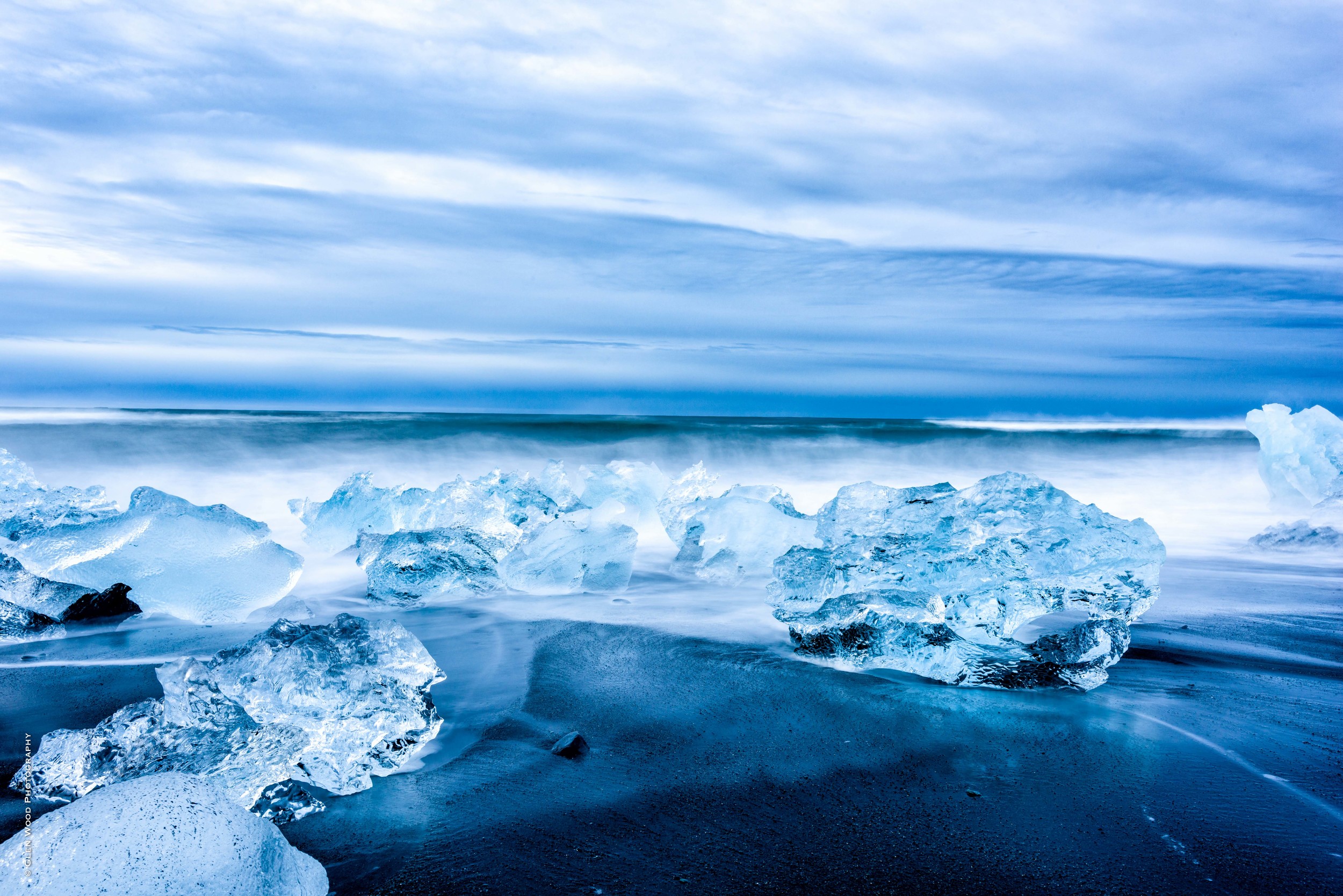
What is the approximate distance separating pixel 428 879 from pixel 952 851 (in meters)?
1.28

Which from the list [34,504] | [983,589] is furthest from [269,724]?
[34,504]

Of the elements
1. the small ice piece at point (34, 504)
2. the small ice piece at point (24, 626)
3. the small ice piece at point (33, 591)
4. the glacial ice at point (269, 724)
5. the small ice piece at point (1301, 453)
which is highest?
the small ice piece at point (1301, 453)

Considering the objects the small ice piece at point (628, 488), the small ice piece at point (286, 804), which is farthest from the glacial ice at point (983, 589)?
the small ice piece at point (628, 488)

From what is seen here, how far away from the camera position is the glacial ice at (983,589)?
328cm

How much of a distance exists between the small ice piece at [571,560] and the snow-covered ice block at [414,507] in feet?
1.70

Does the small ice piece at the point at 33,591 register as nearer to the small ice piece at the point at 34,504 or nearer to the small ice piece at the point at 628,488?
the small ice piece at the point at 34,504

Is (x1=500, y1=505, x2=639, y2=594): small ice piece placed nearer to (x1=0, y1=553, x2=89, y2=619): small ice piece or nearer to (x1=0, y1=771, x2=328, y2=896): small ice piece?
(x1=0, y1=553, x2=89, y2=619): small ice piece

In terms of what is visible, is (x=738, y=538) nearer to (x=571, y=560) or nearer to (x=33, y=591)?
(x=571, y=560)

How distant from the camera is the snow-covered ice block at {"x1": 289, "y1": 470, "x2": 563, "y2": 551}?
17.9 ft

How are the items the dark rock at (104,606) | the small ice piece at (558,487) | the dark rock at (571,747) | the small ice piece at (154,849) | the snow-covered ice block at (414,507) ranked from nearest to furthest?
the small ice piece at (154,849) < the dark rock at (571,747) < the dark rock at (104,606) < the snow-covered ice block at (414,507) < the small ice piece at (558,487)

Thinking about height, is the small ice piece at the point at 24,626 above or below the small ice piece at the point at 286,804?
below

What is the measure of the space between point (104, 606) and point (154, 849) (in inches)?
122

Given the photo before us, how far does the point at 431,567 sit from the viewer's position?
15.0ft

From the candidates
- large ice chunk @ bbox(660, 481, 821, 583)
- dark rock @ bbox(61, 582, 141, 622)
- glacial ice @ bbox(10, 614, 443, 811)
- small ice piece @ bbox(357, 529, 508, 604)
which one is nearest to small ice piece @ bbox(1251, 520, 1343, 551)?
large ice chunk @ bbox(660, 481, 821, 583)
